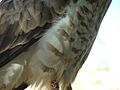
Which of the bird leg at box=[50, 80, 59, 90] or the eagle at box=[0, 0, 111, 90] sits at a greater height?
the eagle at box=[0, 0, 111, 90]

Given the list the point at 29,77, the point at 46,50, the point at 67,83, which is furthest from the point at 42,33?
the point at 67,83

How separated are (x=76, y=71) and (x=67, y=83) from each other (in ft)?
0.64

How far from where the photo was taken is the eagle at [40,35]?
5.91m

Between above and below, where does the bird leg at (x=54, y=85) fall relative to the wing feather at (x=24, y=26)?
below

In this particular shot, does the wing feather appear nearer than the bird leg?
Yes

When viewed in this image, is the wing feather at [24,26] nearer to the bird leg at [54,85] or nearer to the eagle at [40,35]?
the eagle at [40,35]

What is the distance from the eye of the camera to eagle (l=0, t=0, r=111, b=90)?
19.4ft

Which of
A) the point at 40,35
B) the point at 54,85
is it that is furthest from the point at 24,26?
the point at 54,85

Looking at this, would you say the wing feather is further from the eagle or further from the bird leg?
the bird leg

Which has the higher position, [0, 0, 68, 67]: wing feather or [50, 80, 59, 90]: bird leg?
[0, 0, 68, 67]: wing feather

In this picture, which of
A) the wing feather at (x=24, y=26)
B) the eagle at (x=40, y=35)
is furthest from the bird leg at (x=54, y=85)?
the wing feather at (x=24, y=26)

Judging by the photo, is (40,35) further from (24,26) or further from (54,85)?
(54,85)

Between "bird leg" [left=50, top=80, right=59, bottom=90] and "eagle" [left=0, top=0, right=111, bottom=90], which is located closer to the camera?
"eagle" [left=0, top=0, right=111, bottom=90]

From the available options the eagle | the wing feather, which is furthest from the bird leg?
the wing feather
